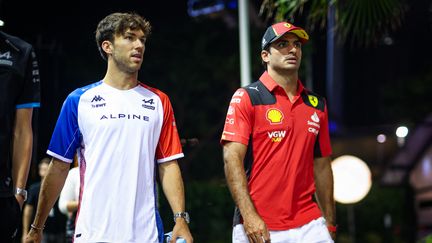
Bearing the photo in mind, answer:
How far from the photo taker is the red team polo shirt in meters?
6.12

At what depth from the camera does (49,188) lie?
17.7ft

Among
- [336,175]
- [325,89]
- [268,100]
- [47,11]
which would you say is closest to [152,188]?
[268,100]

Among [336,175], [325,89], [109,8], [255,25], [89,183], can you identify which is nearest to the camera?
[89,183]

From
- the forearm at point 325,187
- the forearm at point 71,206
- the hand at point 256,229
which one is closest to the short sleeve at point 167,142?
the hand at point 256,229

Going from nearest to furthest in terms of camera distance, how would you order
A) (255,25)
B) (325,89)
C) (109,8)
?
(109,8)
(255,25)
(325,89)

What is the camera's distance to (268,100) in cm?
632

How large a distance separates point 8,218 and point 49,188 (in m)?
0.52

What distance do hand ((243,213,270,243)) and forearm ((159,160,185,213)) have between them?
26.9 inches

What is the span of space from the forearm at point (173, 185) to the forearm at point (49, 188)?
599 mm

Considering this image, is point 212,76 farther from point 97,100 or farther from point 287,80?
point 97,100

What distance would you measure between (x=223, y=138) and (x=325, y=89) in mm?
19814

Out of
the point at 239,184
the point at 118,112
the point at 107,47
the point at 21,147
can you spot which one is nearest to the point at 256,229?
the point at 239,184

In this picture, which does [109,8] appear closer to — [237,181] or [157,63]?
[237,181]

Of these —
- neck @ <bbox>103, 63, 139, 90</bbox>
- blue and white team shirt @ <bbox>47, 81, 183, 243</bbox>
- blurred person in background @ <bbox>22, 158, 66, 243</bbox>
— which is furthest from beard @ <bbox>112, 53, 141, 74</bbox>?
blurred person in background @ <bbox>22, 158, 66, 243</bbox>
